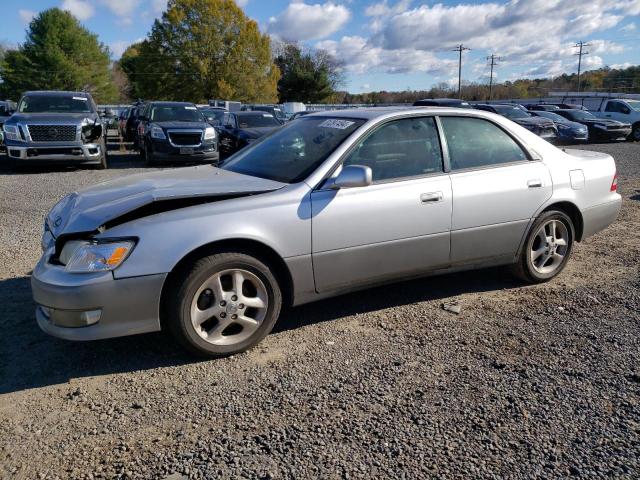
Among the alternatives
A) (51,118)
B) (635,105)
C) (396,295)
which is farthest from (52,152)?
(635,105)

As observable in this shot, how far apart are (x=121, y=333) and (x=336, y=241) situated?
4.93 feet

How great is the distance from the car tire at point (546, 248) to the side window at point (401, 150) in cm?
119

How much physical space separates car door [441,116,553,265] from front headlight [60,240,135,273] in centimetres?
243

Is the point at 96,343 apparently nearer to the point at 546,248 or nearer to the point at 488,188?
the point at 488,188

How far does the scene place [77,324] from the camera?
10.0 ft

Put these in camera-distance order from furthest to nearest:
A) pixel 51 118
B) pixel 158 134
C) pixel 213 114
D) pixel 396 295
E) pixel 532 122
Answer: pixel 213 114 → pixel 532 122 → pixel 158 134 → pixel 51 118 → pixel 396 295

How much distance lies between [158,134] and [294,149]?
10.2m

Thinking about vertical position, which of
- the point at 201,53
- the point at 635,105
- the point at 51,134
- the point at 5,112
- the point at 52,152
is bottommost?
the point at 52,152

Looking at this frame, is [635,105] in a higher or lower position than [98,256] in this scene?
higher

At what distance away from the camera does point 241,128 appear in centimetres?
1492

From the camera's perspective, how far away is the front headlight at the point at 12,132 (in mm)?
11523

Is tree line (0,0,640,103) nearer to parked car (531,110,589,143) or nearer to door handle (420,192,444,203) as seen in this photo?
parked car (531,110,589,143)

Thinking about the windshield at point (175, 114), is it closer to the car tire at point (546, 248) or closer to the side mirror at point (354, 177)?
the car tire at point (546, 248)

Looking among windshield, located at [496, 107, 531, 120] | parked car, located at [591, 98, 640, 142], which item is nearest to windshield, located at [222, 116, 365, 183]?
windshield, located at [496, 107, 531, 120]
